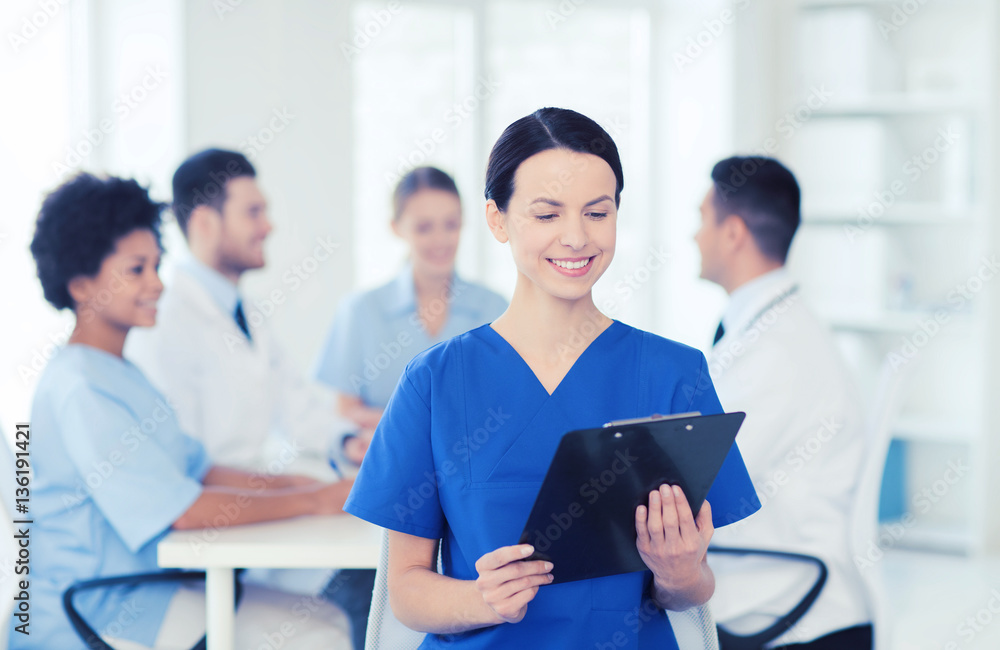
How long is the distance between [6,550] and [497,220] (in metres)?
1.10

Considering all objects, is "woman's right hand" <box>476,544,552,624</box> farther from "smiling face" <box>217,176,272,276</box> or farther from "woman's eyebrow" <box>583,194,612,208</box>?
"smiling face" <box>217,176,272,276</box>

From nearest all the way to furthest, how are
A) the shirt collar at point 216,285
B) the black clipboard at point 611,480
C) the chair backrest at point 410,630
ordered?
the black clipboard at point 611,480
the chair backrest at point 410,630
the shirt collar at point 216,285

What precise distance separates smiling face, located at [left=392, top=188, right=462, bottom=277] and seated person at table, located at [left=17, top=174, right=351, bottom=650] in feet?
3.43

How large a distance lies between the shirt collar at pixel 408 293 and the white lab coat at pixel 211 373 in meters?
0.45

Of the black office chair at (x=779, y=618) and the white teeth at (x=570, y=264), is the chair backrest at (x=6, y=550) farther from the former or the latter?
Result: the black office chair at (x=779, y=618)

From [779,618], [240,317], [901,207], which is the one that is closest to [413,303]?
[240,317]

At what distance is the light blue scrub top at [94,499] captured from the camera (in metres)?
1.74

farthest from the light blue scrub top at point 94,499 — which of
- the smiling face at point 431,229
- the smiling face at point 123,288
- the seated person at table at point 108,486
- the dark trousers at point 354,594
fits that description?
the smiling face at point 431,229

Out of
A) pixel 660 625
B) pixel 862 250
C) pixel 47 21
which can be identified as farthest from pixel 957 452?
pixel 47 21

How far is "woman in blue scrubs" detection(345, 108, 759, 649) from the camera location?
3.91 feet

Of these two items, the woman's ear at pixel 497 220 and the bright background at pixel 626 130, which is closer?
the woman's ear at pixel 497 220

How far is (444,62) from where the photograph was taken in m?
4.27

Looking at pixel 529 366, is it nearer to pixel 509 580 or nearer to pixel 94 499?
pixel 509 580

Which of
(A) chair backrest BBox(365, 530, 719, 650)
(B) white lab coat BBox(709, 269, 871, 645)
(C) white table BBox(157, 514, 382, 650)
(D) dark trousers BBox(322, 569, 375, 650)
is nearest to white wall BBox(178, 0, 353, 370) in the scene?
(D) dark trousers BBox(322, 569, 375, 650)
